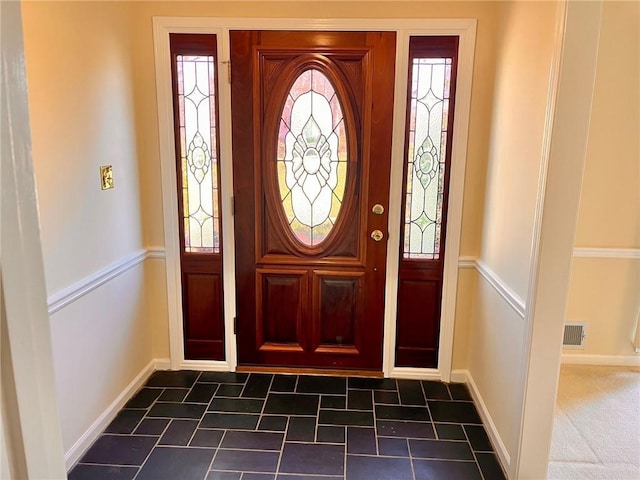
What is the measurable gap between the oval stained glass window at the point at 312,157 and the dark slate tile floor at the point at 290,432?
984 millimetres

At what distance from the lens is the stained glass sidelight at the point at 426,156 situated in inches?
105

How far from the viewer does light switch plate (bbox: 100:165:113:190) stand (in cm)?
235

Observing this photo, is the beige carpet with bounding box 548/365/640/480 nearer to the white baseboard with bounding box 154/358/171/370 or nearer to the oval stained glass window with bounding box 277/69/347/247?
the oval stained glass window with bounding box 277/69/347/247

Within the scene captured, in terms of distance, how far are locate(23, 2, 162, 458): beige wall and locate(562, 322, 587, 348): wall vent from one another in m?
2.86

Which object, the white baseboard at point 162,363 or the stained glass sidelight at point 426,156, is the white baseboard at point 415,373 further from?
the white baseboard at point 162,363

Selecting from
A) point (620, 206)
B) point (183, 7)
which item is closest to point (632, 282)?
point (620, 206)

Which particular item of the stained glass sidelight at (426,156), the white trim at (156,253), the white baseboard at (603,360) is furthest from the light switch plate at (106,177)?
the white baseboard at (603,360)

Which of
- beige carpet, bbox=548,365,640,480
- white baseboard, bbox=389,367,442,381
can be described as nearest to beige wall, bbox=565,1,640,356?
beige carpet, bbox=548,365,640,480

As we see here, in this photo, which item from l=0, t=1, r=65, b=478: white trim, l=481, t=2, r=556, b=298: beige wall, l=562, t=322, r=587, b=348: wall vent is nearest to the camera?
l=0, t=1, r=65, b=478: white trim

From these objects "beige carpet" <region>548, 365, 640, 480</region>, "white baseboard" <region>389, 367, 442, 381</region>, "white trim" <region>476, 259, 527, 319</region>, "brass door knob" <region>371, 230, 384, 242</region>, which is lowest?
"beige carpet" <region>548, 365, 640, 480</region>

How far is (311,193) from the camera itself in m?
2.83

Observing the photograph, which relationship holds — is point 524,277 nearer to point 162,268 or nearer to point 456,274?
point 456,274

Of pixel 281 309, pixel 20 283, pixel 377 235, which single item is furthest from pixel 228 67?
pixel 20 283

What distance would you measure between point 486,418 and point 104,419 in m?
2.03
